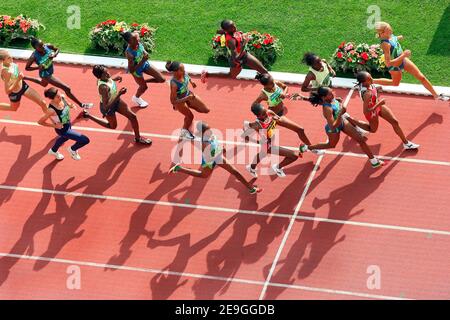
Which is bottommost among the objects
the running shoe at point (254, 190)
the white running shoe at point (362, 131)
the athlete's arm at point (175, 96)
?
the running shoe at point (254, 190)

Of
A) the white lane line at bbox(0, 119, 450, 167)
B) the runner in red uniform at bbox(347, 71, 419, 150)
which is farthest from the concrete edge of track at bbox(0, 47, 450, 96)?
the white lane line at bbox(0, 119, 450, 167)

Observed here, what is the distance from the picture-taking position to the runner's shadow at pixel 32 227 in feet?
51.4

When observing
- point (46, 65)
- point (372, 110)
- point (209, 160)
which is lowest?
point (209, 160)

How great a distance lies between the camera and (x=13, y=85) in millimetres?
16859

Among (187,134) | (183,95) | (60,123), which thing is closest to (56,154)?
(60,123)

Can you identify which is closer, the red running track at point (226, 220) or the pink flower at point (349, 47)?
the red running track at point (226, 220)

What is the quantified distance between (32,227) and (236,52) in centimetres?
575

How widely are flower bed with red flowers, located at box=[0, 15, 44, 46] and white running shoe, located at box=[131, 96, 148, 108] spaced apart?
157 inches

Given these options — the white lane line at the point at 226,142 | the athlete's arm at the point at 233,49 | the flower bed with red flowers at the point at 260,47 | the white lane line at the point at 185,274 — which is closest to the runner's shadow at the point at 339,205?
the white lane line at the point at 226,142

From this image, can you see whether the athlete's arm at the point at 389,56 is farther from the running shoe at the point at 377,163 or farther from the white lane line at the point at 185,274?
the white lane line at the point at 185,274

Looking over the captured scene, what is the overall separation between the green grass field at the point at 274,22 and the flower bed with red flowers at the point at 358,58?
0.58m

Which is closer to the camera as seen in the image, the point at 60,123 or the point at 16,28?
the point at 60,123

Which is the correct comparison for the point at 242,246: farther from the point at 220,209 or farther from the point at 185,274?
the point at 185,274
